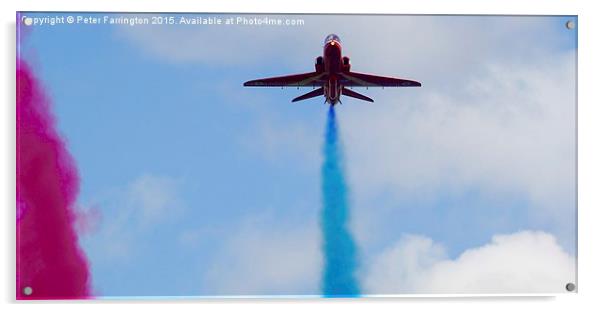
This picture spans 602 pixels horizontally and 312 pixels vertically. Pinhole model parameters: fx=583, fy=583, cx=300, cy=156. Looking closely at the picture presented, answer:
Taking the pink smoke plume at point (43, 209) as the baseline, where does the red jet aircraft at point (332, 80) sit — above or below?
above

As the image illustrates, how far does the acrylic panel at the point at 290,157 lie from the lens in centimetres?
417

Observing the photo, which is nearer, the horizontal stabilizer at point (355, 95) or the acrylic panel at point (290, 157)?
the acrylic panel at point (290, 157)

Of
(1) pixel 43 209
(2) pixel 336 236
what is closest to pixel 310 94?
(2) pixel 336 236

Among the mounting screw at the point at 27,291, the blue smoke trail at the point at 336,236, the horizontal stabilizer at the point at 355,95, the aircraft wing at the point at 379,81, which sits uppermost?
the aircraft wing at the point at 379,81

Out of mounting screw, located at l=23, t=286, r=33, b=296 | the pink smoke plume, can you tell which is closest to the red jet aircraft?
the pink smoke plume

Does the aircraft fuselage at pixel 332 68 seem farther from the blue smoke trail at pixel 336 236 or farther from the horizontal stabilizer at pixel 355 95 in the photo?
the blue smoke trail at pixel 336 236

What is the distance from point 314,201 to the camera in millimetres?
4238

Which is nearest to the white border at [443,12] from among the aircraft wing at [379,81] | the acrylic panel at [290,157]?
the acrylic panel at [290,157]

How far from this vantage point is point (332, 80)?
4418 mm

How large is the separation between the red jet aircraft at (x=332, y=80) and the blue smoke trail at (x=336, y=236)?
0.38m

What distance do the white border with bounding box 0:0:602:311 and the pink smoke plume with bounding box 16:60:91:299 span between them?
0.09 meters

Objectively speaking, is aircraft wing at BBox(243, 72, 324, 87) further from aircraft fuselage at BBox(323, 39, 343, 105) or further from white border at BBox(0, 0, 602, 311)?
white border at BBox(0, 0, 602, 311)

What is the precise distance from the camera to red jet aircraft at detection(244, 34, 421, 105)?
4.27 m

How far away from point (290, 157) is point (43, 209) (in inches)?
70.7
